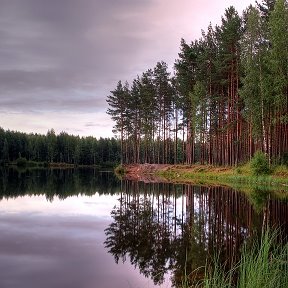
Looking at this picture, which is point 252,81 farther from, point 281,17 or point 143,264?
point 143,264

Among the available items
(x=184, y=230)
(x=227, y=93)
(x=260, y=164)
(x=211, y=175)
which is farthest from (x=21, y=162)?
(x=184, y=230)

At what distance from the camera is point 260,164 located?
33156mm

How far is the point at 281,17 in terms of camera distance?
34031 millimetres

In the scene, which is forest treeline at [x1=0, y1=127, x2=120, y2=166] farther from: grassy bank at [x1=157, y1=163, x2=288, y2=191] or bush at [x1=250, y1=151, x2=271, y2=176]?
bush at [x1=250, y1=151, x2=271, y2=176]

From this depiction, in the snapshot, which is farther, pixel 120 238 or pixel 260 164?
pixel 260 164

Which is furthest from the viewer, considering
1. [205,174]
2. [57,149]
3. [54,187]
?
[57,149]

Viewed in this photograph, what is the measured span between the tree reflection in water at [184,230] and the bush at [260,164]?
9.53 meters

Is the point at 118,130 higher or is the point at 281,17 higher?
the point at 281,17

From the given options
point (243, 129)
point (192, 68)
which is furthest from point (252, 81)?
point (192, 68)

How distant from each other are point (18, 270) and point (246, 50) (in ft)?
111

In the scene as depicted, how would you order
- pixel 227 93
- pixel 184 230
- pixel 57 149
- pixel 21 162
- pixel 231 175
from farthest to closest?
pixel 57 149, pixel 21 162, pixel 227 93, pixel 231 175, pixel 184 230

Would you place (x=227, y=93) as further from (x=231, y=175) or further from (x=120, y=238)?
(x=120, y=238)

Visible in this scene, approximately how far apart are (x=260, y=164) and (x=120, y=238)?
22996 mm

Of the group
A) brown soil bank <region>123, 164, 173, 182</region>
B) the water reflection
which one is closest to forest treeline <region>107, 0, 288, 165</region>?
brown soil bank <region>123, 164, 173, 182</region>
